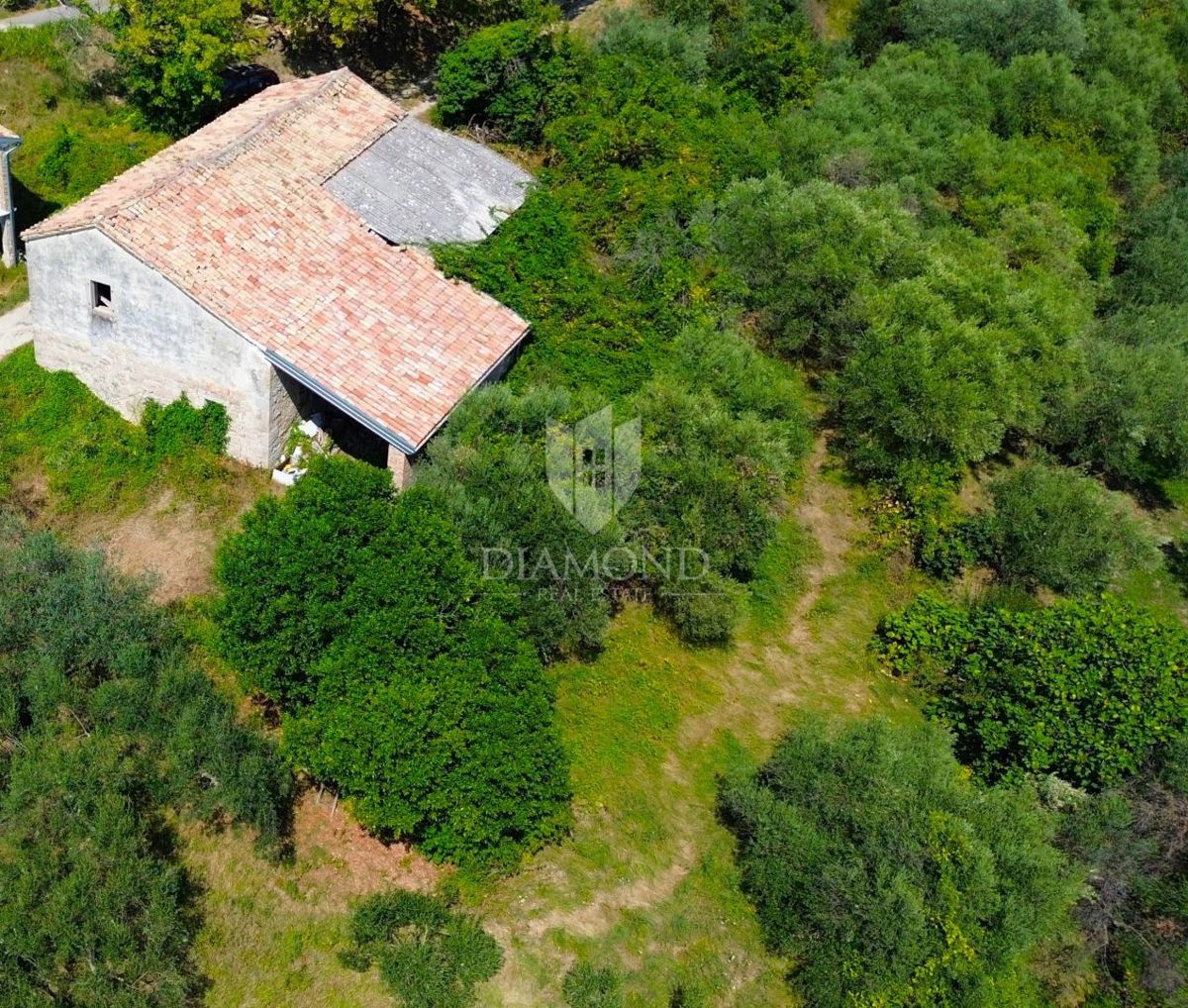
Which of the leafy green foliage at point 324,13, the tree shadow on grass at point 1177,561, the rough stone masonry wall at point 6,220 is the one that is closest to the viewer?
the rough stone masonry wall at point 6,220

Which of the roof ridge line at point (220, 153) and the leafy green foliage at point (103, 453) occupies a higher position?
the roof ridge line at point (220, 153)

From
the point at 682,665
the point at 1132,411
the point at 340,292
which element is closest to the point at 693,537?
the point at 682,665

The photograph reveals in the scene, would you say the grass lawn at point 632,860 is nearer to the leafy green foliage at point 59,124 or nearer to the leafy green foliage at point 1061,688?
the leafy green foliage at point 1061,688

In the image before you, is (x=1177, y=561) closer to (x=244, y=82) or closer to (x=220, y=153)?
(x=220, y=153)

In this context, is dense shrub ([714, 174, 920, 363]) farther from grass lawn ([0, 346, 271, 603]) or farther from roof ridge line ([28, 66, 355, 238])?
grass lawn ([0, 346, 271, 603])

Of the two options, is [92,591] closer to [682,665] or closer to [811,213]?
[682,665]

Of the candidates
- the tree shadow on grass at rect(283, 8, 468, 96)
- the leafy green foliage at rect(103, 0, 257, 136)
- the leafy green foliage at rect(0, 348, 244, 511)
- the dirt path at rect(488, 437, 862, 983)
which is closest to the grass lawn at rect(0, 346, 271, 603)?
the leafy green foliage at rect(0, 348, 244, 511)

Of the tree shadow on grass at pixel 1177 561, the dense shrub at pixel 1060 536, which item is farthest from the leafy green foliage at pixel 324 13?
the tree shadow on grass at pixel 1177 561

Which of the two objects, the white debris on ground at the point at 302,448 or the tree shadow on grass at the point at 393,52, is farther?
the tree shadow on grass at the point at 393,52
